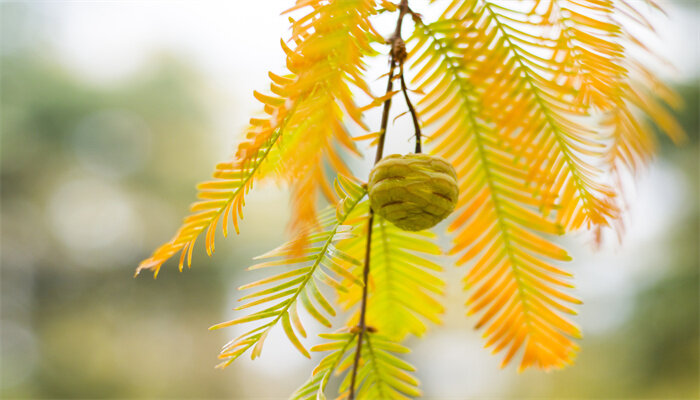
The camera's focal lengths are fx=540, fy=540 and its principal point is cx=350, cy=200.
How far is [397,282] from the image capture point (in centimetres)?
33

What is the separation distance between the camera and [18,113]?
4.49 metres

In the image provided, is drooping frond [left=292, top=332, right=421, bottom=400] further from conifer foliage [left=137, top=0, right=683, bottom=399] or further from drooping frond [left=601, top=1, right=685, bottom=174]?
drooping frond [left=601, top=1, right=685, bottom=174]

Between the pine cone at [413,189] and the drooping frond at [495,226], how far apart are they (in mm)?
52

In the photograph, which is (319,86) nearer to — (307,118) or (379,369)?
(307,118)

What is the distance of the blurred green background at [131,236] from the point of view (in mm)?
4032

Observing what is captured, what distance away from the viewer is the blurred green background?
403 cm

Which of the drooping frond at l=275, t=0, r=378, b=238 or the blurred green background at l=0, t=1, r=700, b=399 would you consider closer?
A: the drooping frond at l=275, t=0, r=378, b=238

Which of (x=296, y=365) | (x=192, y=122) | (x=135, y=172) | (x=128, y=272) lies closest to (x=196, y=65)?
(x=192, y=122)

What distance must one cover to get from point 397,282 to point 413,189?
0.33 ft

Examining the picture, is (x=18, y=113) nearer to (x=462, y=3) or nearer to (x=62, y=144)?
(x=62, y=144)

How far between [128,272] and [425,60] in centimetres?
476

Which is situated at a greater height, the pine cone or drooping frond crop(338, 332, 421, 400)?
the pine cone

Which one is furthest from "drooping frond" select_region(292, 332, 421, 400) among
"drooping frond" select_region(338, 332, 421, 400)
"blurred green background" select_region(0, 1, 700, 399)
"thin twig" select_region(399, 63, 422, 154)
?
"blurred green background" select_region(0, 1, 700, 399)

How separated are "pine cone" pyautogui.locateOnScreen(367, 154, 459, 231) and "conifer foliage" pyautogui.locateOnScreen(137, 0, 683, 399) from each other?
2cm
